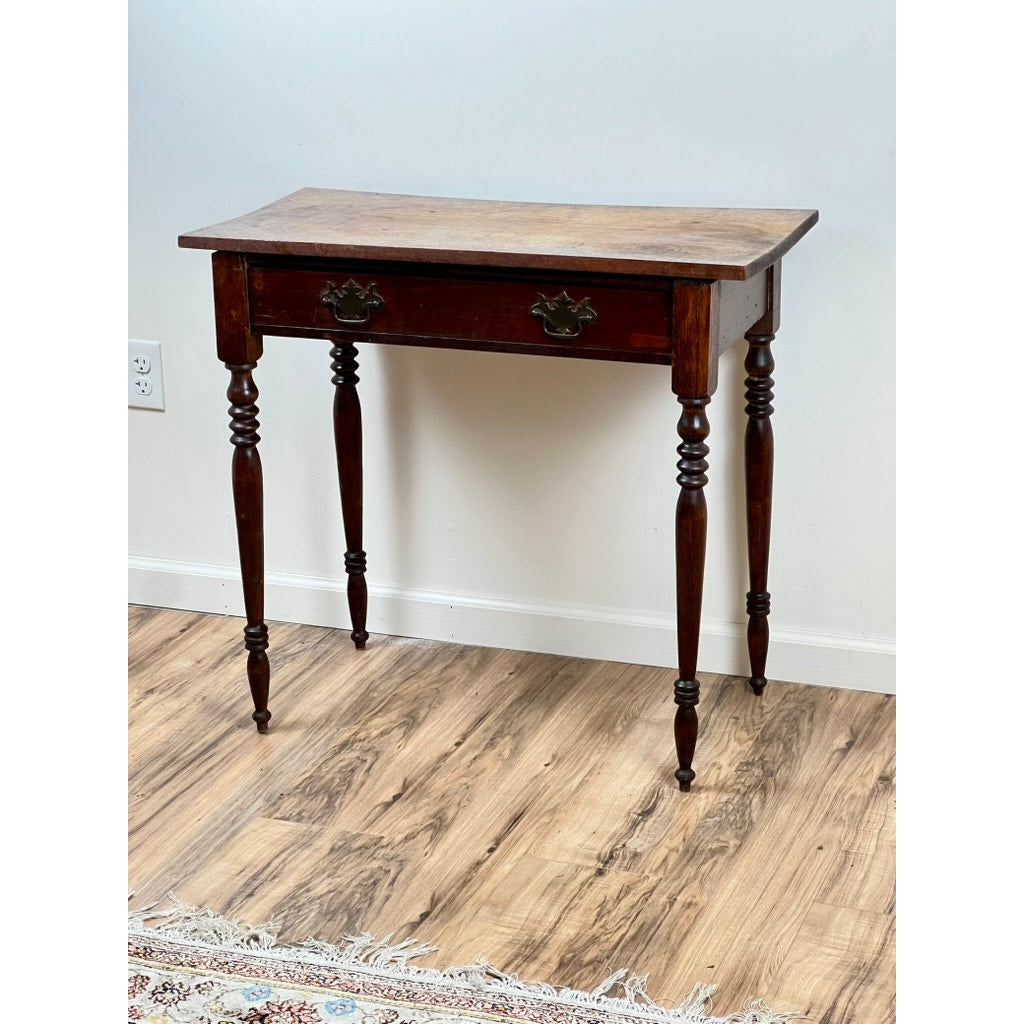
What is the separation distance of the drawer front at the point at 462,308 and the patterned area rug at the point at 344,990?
2.52 feet

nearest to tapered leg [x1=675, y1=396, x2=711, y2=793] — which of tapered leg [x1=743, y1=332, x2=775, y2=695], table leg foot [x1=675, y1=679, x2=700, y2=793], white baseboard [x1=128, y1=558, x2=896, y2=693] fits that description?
table leg foot [x1=675, y1=679, x2=700, y2=793]

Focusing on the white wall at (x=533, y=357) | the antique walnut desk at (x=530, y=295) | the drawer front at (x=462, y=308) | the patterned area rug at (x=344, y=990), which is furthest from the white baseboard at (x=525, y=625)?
the patterned area rug at (x=344, y=990)

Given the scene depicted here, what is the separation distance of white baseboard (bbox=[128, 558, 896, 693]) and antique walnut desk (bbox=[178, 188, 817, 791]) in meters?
0.26

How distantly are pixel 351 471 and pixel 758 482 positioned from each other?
2.27ft

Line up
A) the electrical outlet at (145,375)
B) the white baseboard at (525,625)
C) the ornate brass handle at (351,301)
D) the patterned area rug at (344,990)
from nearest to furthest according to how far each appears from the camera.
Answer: the patterned area rug at (344,990)
the ornate brass handle at (351,301)
the white baseboard at (525,625)
the electrical outlet at (145,375)

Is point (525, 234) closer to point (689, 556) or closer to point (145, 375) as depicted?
point (689, 556)

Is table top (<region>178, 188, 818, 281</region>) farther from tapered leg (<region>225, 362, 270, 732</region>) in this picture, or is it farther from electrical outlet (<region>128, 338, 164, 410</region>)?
electrical outlet (<region>128, 338, 164, 410</region>)

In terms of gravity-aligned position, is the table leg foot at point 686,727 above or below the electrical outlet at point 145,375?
below

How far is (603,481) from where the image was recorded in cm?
220

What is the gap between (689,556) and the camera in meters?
1.75

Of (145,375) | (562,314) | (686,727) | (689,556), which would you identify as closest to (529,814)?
(686,727)

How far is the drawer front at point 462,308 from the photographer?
5.42 feet

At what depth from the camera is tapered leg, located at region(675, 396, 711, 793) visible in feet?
5.53

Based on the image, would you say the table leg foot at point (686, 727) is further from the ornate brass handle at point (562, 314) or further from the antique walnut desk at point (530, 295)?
the ornate brass handle at point (562, 314)
